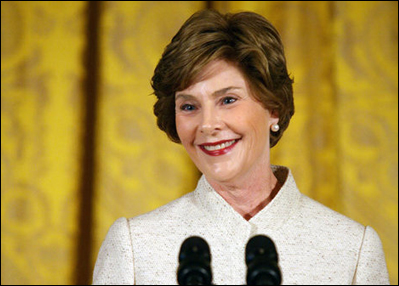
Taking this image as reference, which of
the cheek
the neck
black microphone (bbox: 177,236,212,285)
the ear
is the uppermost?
the ear

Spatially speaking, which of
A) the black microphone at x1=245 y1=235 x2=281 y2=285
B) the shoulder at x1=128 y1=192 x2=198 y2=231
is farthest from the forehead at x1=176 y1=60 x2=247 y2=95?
the black microphone at x1=245 y1=235 x2=281 y2=285

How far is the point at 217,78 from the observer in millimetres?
1189

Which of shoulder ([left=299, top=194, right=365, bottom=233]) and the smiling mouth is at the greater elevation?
the smiling mouth

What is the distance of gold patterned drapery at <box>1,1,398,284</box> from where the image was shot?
1.86 metres

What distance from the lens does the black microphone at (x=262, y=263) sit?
2.59 feet

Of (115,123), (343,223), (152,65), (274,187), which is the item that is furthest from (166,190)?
(343,223)

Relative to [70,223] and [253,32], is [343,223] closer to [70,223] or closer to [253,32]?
[253,32]

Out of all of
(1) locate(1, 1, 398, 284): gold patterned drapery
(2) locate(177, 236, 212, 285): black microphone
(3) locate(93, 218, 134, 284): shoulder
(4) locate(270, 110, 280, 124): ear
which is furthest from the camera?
(1) locate(1, 1, 398, 284): gold patterned drapery

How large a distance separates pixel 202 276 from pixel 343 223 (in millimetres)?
549

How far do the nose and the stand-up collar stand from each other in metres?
0.14

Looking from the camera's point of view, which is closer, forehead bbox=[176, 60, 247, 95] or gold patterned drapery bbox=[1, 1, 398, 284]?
forehead bbox=[176, 60, 247, 95]

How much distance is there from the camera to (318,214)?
50.1 inches

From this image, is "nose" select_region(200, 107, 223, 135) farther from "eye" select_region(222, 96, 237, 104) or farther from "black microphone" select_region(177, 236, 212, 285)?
"black microphone" select_region(177, 236, 212, 285)

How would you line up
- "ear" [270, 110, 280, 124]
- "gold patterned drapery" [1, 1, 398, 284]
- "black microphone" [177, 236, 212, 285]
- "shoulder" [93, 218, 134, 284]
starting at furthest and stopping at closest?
"gold patterned drapery" [1, 1, 398, 284], "ear" [270, 110, 280, 124], "shoulder" [93, 218, 134, 284], "black microphone" [177, 236, 212, 285]
